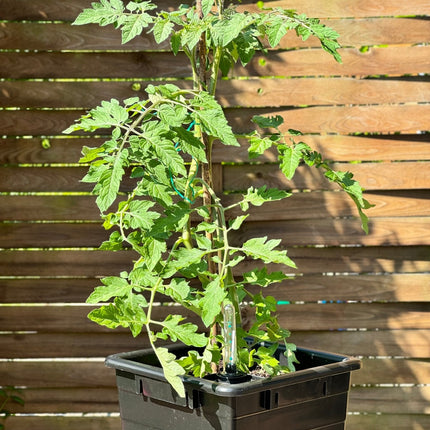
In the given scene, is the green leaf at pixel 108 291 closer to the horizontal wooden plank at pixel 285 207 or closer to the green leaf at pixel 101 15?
the green leaf at pixel 101 15

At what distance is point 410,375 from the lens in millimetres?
2555

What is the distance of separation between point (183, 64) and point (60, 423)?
1.34 m

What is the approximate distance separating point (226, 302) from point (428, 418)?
131cm

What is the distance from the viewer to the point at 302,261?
2.52m

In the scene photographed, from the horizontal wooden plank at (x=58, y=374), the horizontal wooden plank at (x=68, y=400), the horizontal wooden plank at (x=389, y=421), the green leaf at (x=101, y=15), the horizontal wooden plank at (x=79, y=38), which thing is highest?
the horizontal wooden plank at (x=79, y=38)

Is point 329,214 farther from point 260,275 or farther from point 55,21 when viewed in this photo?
point 55,21

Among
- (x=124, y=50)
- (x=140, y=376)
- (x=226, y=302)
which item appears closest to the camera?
(x=226, y=302)

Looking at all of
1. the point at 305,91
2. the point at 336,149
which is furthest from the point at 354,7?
the point at 336,149

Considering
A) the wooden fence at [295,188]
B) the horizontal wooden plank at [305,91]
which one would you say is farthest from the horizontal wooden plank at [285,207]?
the horizontal wooden plank at [305,91]

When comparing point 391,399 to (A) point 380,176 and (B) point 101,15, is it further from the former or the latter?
(B) point 101,15

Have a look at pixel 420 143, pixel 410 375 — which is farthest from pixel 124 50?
pixel 410 375

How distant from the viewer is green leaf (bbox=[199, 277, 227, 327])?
1535mm

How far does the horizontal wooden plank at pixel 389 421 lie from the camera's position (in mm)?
2574

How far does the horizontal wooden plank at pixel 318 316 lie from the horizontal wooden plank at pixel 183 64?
2.61 feet
